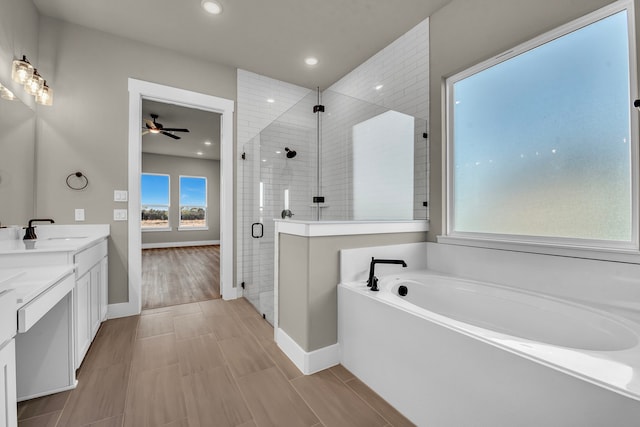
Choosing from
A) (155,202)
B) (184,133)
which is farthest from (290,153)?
(155,202)

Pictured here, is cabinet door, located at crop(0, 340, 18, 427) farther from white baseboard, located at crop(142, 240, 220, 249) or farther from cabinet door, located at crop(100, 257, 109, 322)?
white baseboard, located at crop(142, 240, 220, 249)

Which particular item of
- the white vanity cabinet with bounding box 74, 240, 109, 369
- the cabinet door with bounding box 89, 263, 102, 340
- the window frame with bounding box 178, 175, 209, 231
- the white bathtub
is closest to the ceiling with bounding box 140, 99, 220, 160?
the window frame with bounding box 178, 175, 209, 231

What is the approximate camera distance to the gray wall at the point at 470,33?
1767mm

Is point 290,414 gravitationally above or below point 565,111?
below

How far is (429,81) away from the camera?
255 cm

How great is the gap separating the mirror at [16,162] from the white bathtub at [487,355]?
2525 mm

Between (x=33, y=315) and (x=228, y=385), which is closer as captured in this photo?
(x=33, y=315)

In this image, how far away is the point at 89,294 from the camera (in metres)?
2.12

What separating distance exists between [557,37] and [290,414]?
110 inches

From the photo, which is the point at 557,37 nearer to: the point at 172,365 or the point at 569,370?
the point at 569,370

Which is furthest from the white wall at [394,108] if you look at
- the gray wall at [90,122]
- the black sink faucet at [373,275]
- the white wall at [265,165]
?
the gray wall at [90,122]

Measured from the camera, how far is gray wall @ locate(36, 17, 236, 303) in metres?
2.59

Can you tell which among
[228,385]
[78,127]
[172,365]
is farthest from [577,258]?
[78,127]

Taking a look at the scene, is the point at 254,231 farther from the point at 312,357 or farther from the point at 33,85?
the point at 33,85
